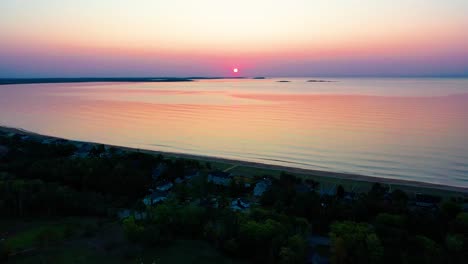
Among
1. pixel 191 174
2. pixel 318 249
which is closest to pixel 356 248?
pixel 318 249

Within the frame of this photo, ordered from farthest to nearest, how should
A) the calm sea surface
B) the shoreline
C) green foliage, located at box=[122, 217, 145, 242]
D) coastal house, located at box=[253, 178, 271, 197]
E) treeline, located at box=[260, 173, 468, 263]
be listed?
the calm sea surface, the shoreline, coastal house, located at box=[253, 178, 271, 197], green foliage, located at box=[122, 217, 145, 242], treeline, located at box=[260, 173, 468, 263]

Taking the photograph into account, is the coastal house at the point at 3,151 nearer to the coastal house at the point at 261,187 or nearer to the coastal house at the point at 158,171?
the coastal house at the point at 158,171

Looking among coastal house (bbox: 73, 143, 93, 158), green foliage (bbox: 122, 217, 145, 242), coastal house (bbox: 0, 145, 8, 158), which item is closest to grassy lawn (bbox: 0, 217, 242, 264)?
green foliage (bbox: 122, 217, 145, 242)

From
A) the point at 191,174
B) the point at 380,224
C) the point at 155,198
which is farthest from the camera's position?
the point at 191,174

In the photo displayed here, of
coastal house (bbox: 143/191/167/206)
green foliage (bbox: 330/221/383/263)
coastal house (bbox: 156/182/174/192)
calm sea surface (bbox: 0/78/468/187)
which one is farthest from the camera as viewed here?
calm sea surface (bbox: 0/78/468/187)

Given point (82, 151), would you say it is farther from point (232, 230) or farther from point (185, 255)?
point (232, 230)

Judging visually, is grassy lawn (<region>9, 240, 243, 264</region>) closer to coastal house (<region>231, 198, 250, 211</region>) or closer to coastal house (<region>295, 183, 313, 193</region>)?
coastal house (<region>231, 198, 250, 211</region>)

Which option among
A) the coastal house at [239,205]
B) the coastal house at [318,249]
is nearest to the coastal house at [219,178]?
the coastal house at [239,205]

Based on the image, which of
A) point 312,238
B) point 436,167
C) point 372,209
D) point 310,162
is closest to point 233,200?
point 312,238
